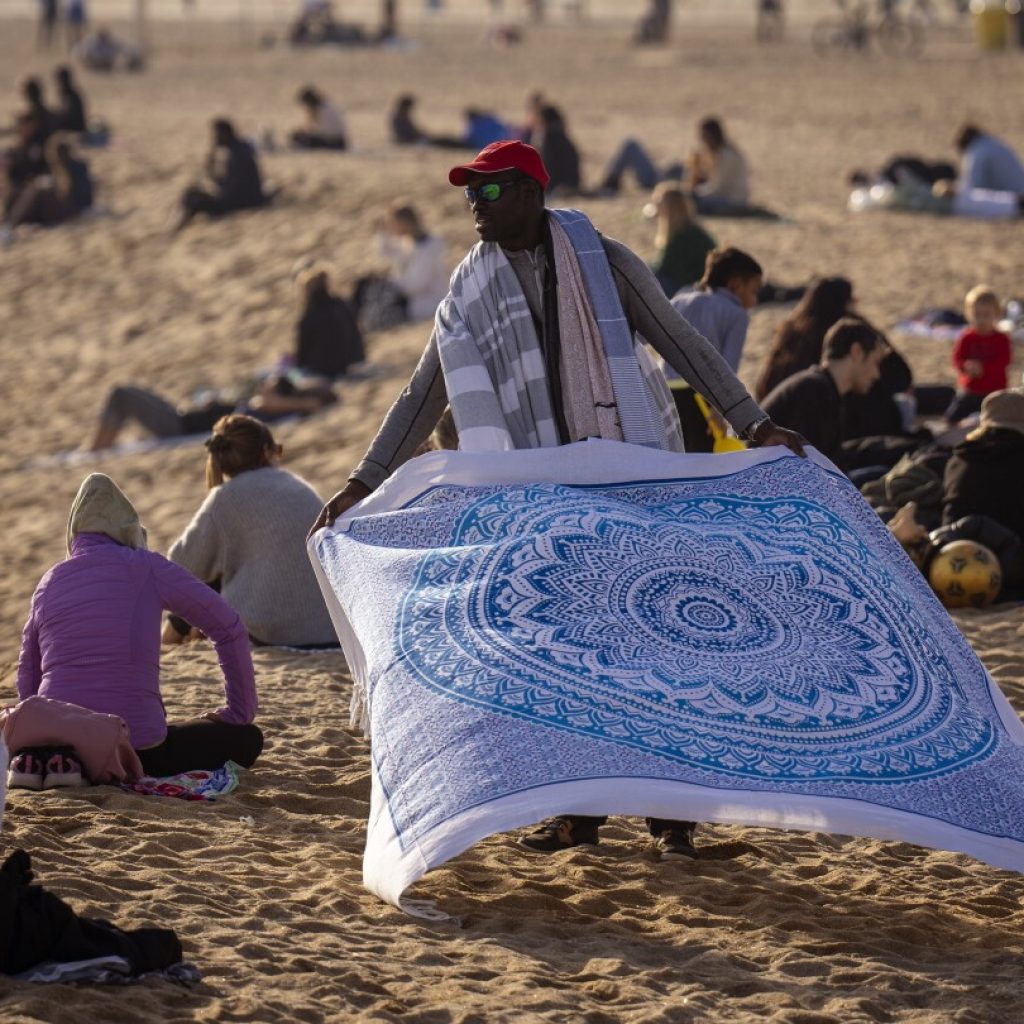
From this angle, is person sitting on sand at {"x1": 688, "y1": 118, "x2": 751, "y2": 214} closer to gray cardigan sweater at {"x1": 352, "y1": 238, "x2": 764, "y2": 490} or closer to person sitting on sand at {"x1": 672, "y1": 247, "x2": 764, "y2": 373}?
person sitting on sand at {"x1": 672, "y1": 247, "x2": 764, "y2": 373}

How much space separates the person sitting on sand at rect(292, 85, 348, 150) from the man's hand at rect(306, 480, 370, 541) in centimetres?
1806

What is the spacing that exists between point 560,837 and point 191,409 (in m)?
A: 9.15

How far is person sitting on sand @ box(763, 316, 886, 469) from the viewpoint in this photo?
353 inches

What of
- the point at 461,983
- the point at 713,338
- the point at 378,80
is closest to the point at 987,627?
the point at 713,338

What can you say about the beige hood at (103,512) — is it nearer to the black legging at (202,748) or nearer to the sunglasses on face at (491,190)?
the black legging at (202,748)

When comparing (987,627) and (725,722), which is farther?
(987,627)

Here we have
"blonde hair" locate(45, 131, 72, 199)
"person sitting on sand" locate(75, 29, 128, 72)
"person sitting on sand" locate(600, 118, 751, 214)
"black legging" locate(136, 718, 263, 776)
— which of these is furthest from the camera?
"person sitting on sand" locate(75, 29, 128, 72)

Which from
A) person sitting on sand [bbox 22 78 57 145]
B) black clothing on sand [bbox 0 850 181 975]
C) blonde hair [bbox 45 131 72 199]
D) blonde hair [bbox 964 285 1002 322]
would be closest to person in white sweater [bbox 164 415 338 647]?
black clothing on sand [bbox 0 850 181 975]

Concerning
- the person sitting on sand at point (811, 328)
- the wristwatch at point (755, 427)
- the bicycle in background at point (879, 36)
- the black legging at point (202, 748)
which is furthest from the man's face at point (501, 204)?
the bicycle in background at point (879, 36)

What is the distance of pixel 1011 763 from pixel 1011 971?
19.9 inches

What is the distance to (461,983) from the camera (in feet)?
15.5

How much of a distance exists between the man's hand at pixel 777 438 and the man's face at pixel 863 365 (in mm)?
3221

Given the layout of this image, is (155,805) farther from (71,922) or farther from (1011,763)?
(1011,763)

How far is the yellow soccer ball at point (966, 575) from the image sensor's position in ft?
28.1
